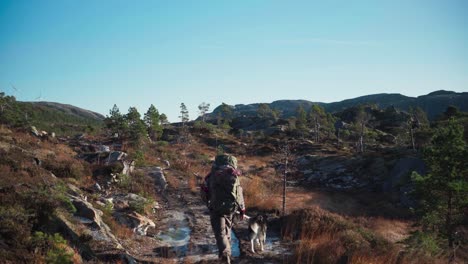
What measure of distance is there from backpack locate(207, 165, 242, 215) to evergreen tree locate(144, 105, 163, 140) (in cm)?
5122

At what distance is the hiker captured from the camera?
23.7 ft

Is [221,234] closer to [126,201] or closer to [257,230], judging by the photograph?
[257,230]

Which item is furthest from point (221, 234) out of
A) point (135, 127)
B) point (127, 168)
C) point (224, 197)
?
point (135, 127)

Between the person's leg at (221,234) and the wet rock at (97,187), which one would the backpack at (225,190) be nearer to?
the person's leg at (221,234)

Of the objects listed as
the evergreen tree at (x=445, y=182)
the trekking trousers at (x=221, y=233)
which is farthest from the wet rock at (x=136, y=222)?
the evergreen tree at (x=445, y=182)

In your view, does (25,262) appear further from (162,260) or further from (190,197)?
(190,197)

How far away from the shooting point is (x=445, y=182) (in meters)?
11.0

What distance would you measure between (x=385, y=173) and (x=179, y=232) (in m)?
28.9

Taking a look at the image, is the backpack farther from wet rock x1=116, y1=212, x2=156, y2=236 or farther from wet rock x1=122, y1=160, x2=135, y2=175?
wet rock x1=122, y1=160, x2=135, y2=175

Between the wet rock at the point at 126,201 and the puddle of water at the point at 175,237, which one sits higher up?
the wet rock at the point at 126,201

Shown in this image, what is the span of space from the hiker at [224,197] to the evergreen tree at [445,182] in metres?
7.20

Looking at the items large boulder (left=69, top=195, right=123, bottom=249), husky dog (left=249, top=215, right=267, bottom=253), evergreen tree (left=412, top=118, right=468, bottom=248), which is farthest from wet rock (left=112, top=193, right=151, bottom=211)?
evergreen tree (left=412, top=118, right=468, bottom=248)

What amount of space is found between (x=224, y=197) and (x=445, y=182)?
26.4ft

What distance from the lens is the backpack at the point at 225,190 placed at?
7.22 metres
